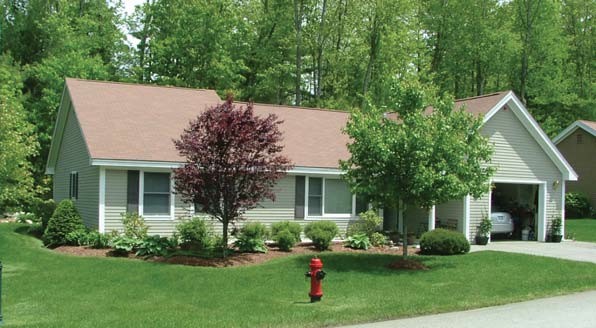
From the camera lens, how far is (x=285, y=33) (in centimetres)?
4159

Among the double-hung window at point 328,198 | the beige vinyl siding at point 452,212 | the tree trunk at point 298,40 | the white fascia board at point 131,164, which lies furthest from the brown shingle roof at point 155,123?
the tree trunk at point 298,40

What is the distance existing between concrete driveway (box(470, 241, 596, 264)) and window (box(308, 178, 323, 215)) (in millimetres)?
5613

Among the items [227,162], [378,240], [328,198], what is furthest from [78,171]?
[378,240]

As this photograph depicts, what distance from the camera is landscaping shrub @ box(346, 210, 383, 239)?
72.1 feet

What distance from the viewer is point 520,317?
10.9 m

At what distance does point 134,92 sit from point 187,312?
1517 cm

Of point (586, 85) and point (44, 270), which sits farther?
point (586, 85)

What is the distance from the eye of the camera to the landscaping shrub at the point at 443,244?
19219 millimetres

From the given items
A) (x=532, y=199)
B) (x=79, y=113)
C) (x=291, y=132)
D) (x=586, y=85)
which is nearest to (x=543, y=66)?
(x=586, y=85)

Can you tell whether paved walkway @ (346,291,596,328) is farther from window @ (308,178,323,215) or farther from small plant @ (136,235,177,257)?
window @ (308,178,323,215)

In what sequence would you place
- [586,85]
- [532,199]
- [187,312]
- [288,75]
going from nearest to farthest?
[187,312], [532,199], [288,75], [586,85]

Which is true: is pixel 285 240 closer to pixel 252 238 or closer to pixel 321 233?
pixel 252 238

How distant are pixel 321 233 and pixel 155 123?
7.42 meters

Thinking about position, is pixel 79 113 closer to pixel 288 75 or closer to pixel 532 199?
pixel 532 199
